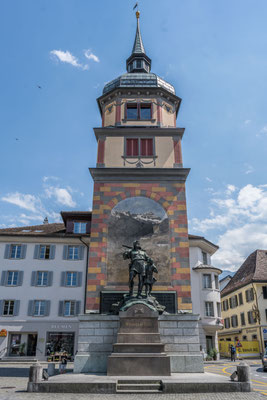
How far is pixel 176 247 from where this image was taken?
20.5 m

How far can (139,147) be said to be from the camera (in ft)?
78.7

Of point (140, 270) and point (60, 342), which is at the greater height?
point (140, 270)

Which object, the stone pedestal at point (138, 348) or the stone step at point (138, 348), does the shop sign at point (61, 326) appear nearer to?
the stone pedestal at point (138, 348)

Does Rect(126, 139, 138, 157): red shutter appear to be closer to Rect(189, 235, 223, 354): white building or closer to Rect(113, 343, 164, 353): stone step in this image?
Rect(113, 343, 164, 353): stone step

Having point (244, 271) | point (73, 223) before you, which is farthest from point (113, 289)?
point (244, 271)

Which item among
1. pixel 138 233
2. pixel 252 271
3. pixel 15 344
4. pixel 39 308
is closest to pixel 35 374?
pixel 138 233

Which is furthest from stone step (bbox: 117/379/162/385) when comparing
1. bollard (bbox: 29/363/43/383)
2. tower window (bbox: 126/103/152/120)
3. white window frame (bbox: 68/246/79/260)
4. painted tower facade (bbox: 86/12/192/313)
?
white window frame (bbox: 68/246/79/260)

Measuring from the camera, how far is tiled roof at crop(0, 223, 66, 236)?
120ft

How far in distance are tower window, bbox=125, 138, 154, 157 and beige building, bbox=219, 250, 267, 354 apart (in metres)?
25.7

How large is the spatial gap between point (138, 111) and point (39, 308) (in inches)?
832

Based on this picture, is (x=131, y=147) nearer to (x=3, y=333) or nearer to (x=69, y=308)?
(x=69, y=308)

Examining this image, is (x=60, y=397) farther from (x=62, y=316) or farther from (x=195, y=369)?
(x=62, y=316)

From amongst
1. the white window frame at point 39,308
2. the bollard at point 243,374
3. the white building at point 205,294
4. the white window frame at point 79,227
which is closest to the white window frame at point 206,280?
the white building at point 205,294

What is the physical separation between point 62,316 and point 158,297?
18.1 meters
